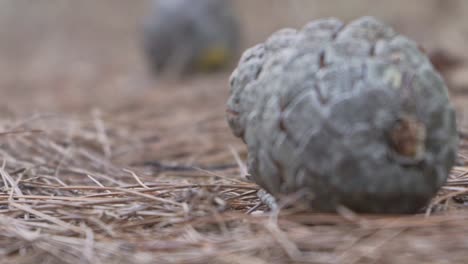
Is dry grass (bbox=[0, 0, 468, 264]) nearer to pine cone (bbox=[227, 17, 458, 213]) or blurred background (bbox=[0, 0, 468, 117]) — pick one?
pine cone (bbox=[227, 17, 458, 213])

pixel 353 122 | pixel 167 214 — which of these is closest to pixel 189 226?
pixel 167 214

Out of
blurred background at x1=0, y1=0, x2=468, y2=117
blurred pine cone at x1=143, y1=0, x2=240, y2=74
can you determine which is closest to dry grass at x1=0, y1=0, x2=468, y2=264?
blurred background at x1=0, y1=0, x2=468, y2=117

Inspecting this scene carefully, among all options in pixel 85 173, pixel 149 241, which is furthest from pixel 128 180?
pixel 149 241

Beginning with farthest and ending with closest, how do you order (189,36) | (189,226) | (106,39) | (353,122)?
(106,39)
(189,36)
(189,226)
(353,122)

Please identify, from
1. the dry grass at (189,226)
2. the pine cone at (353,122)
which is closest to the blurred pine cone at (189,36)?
the dry grass at (189,226)

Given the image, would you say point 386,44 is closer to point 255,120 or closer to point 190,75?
point 255,120

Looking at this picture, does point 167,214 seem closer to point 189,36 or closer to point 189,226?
point 189,226

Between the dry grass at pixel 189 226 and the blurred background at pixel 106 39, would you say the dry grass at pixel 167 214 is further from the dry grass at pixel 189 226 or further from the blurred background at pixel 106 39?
the blurred background at pixel 106 39

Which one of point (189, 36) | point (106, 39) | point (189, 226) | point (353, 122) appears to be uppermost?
point (106, 39)
